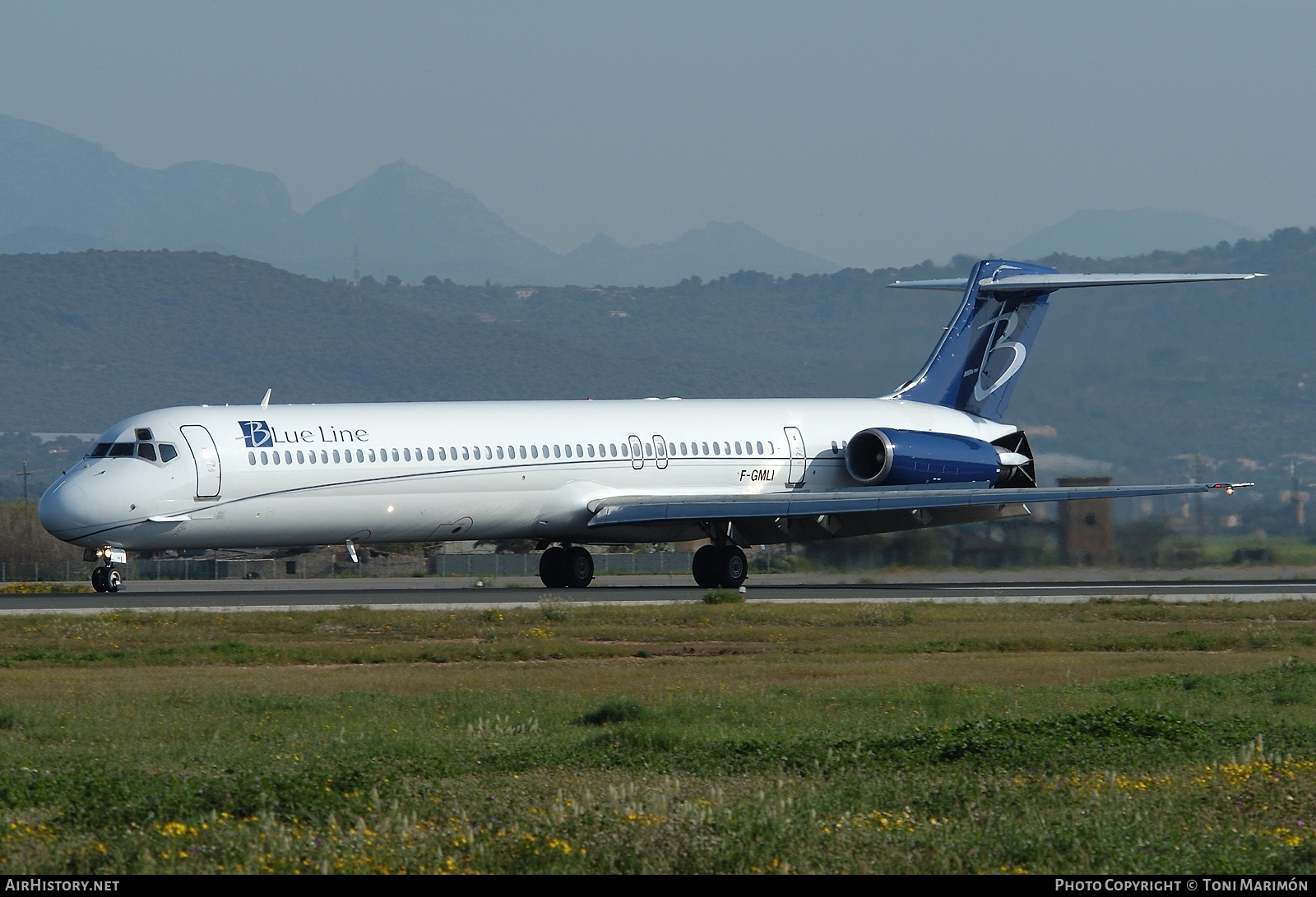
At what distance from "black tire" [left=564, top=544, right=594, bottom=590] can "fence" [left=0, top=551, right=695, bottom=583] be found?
18.1 m

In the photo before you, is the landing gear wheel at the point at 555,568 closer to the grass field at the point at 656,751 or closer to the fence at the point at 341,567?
the grass field at the point at 656,751

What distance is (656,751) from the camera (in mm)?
14008

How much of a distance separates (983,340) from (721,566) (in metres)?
10.9

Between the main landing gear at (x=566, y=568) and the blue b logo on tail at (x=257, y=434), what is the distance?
25.3ft

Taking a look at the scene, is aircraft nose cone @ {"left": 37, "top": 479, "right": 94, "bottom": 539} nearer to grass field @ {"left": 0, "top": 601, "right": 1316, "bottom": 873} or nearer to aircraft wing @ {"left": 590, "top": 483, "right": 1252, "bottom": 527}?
grass field @ {"left": 0, "top": 601, "right": 1316, "bottom": 873}

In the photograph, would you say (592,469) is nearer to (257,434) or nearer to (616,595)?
(616,595)

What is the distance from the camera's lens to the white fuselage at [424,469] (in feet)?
106

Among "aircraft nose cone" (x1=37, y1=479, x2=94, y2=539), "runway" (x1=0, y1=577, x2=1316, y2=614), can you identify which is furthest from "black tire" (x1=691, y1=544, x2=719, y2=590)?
"aircraft nose cone" (x1=37, y1=479, x2=94, y2=539)

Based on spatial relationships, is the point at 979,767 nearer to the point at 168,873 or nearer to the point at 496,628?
the point at 168,873

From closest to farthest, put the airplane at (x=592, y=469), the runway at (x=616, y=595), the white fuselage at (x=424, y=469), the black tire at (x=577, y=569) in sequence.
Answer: the runway at (x=616, y=595) → the white fuselage at (x=424, y=469) → the airplane at (x=592, y=469) → the black tire at (x=577, y=569)

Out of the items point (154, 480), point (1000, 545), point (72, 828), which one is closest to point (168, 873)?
point (72, 828)

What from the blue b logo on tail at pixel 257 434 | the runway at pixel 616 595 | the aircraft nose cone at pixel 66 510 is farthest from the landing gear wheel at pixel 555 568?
the aircraft nose cone at pixel 66 510

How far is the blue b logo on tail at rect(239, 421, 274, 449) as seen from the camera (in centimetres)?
3322

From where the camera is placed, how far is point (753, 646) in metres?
24.7
